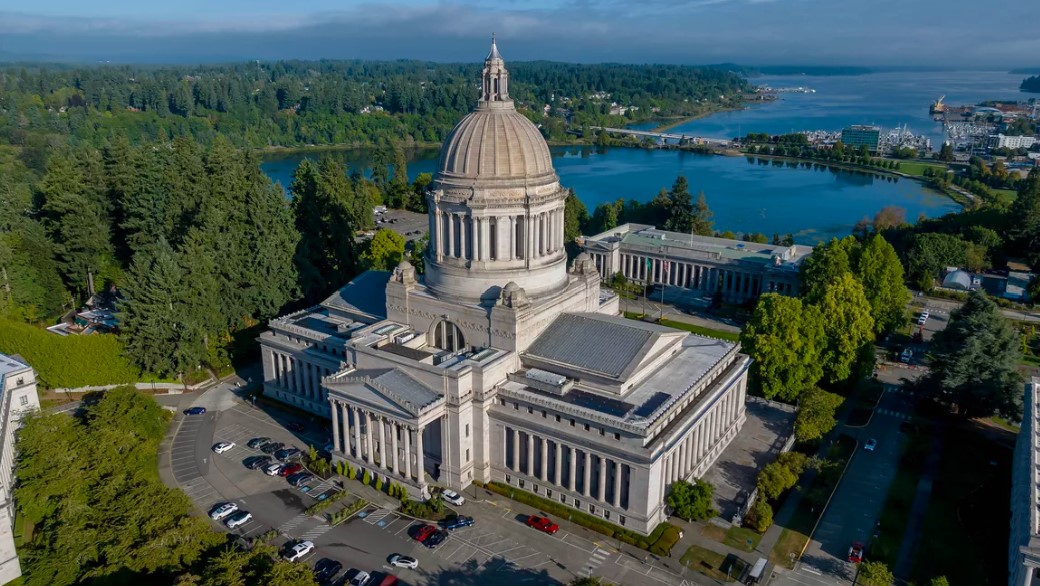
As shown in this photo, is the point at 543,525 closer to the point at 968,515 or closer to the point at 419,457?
the point at 419,457

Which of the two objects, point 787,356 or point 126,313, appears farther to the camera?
point 126,313

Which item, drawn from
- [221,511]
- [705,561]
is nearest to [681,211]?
[705,561]

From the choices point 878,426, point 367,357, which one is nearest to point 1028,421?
point 878,426

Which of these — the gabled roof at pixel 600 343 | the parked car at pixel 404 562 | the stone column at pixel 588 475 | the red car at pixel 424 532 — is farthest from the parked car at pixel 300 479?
the stone column at pixel 588 475

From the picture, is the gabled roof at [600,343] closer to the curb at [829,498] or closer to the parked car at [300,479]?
the curb at [829,498]

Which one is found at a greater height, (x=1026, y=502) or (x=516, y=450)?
(x=1026, y=502)

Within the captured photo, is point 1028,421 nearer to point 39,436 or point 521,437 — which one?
point 521,437
